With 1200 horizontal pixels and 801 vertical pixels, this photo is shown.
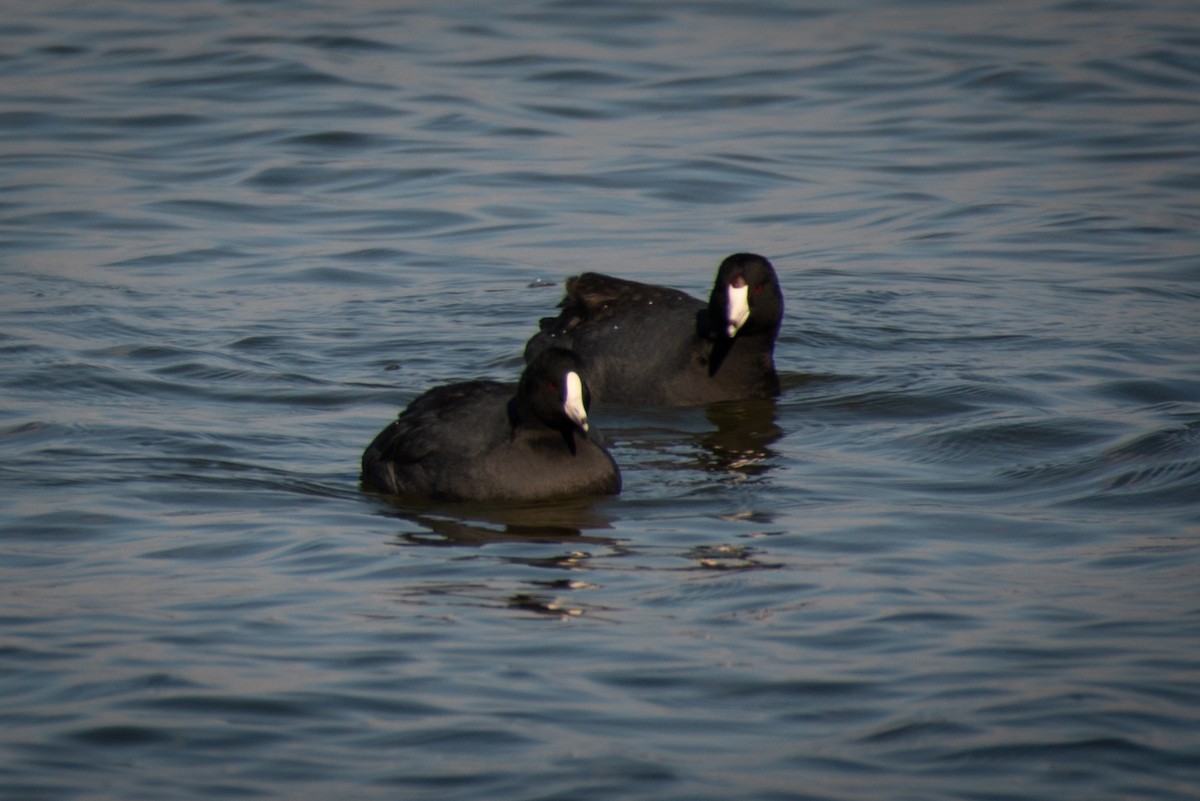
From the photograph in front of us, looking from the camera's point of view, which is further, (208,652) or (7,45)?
(7,45)

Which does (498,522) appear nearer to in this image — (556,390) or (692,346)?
(556,390)

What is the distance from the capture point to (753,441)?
32.4ft

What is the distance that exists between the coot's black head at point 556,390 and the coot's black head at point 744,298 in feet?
7.24

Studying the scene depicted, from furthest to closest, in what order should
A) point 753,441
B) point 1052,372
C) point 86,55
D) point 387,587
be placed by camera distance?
point 86,55 → point 1052,372 → point 753,441 → point 387,587

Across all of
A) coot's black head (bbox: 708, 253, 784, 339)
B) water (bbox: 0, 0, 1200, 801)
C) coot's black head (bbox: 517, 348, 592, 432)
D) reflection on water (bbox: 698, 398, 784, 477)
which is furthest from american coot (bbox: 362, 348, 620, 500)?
coot's black head (bbox: 708, 253, 784, 339)

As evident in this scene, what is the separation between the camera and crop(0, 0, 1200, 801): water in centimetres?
576

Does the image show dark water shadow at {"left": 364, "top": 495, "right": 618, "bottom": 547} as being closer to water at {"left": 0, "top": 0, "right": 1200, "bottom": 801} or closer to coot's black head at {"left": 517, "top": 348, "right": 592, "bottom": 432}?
water at {"left": 0, "top": 0, "right": 1200, "bottom": 801}

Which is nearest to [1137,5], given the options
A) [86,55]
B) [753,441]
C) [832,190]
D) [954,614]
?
[832,190]

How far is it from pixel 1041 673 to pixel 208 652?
2.86 metres

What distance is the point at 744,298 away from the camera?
34.3 feet

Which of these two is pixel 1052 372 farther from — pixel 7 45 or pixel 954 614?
pixel 7 45

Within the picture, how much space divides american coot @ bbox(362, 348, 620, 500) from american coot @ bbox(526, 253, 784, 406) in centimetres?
215

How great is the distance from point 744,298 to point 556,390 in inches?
96.5

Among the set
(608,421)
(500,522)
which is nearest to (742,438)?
(608,421)
